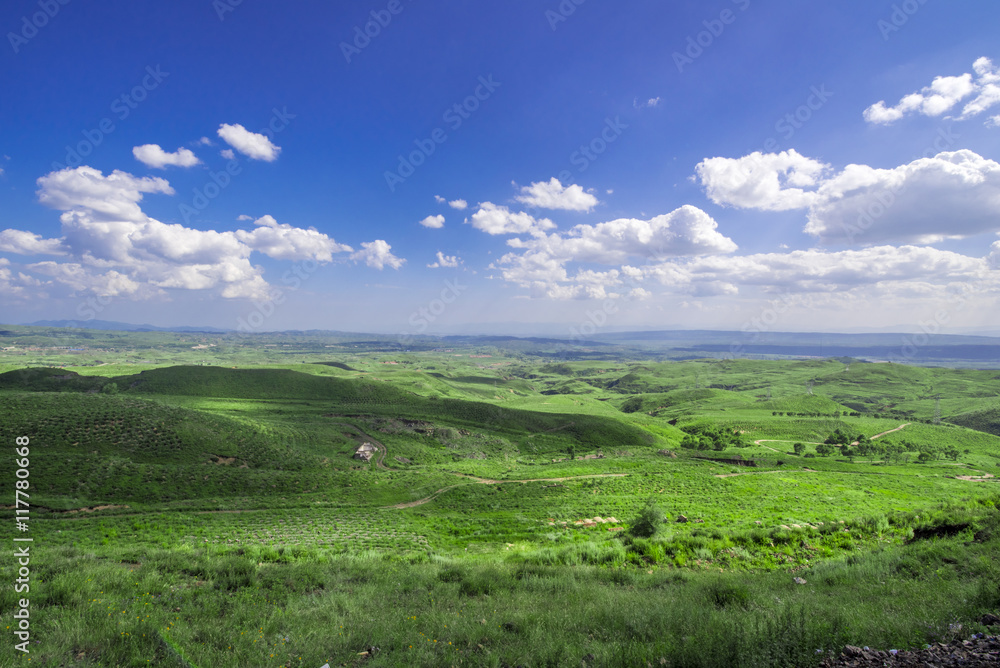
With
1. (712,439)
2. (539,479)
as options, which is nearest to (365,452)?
(539,479)

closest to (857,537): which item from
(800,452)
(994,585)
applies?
(994,585)

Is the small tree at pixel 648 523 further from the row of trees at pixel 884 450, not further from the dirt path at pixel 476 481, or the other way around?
the row of trees at pixel 884 450

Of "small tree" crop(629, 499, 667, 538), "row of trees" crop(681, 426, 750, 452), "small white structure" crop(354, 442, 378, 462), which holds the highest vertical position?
"small tree" crop(629, 499, 667, 538)

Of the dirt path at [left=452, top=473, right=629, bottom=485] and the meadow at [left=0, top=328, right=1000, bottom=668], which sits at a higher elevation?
the meadow at [left=0, top=328, right=1000, bottom=668]

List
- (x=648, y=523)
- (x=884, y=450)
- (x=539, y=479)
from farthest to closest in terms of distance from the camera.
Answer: (x=884, y=450), (x=539, y=479), (x=648, y=523)

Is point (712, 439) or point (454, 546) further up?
point (454, 546)

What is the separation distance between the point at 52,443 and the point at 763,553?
Answer: 62697 millimetres

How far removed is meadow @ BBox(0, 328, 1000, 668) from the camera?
26.8 feet

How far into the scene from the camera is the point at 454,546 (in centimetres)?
2502

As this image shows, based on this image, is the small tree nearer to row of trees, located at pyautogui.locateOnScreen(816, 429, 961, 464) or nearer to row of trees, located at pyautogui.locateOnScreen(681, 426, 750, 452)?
row of trees, located at pyautogui.locateOnScreen(681, 426, 750, 452)

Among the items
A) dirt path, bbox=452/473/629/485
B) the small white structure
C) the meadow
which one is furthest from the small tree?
the small white structure

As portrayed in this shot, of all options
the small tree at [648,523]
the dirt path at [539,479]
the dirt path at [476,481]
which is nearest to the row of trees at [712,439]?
the dirt path at [539,479]

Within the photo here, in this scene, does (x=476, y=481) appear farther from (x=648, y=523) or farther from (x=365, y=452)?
(x=648, y=523)

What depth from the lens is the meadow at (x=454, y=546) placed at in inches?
321
